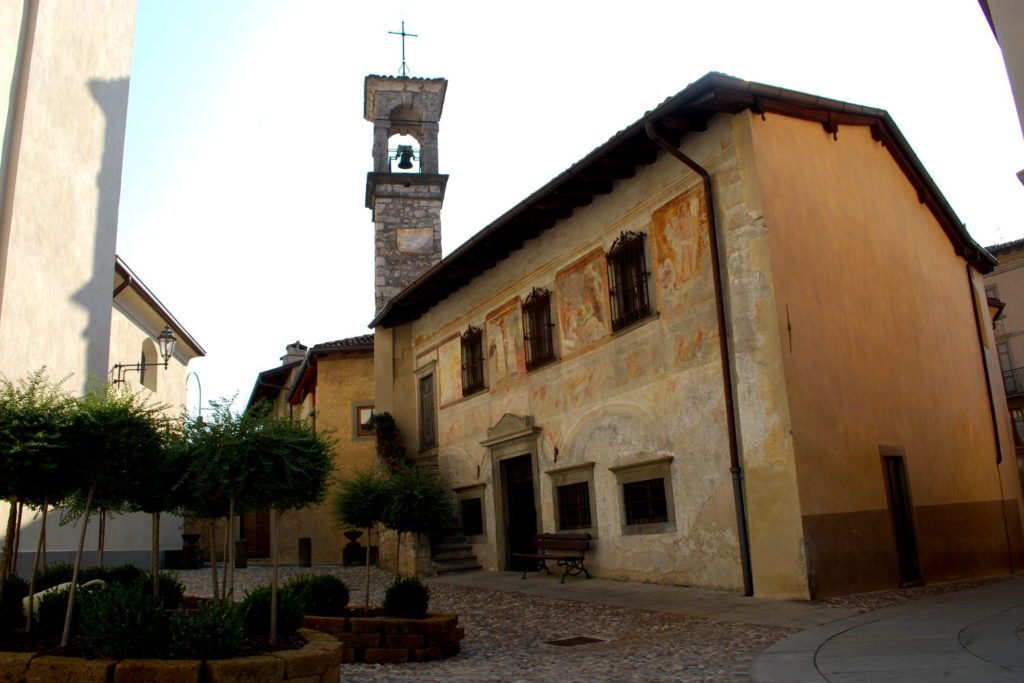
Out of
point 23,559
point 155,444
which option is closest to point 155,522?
point 155,444

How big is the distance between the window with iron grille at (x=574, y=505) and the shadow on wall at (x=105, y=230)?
7685 millimetres

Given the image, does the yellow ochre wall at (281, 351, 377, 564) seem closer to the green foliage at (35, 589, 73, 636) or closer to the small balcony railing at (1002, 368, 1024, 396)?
the green foliage at (35, 589, 73, 636)

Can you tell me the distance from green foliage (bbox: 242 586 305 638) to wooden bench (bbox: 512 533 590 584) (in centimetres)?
729

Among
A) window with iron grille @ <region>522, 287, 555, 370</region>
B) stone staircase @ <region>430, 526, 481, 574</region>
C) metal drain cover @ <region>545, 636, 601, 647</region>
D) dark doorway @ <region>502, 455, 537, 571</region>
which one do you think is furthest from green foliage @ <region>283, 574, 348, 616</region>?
stone staircase @ <region>430, 526, 481, 574</region>

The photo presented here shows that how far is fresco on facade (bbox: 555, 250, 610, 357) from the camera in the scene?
1365 cm

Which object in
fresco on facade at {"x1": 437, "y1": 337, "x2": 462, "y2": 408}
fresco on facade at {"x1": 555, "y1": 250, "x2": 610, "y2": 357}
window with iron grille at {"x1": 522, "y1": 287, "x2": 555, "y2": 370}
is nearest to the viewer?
fresco on facade at {"x1": 555, "y1": 250, "x2": 610, "y2": 357}

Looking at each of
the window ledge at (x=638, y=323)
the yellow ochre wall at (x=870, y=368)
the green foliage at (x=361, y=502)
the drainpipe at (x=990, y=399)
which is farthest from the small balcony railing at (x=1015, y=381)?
the green foliage at (x=361, y=502)

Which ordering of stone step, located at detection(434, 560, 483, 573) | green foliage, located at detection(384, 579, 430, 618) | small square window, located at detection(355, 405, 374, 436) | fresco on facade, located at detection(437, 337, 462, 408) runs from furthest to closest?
small square window, located at detection(355, 405, 374, 436) → fresco on facade, located at detection(437, 337, 462, 408) → stone step, located at detection(434, 560, 483, 573) → green foliage, located at detection(384, 579, 430, 618)

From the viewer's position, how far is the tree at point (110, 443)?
6.75 m

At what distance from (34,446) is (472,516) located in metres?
12.0

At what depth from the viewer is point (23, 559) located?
11422 mm

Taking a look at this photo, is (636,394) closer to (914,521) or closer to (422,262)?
(914,521)

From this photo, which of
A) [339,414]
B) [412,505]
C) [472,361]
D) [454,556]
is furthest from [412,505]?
[339,414]

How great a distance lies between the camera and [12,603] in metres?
7.20
